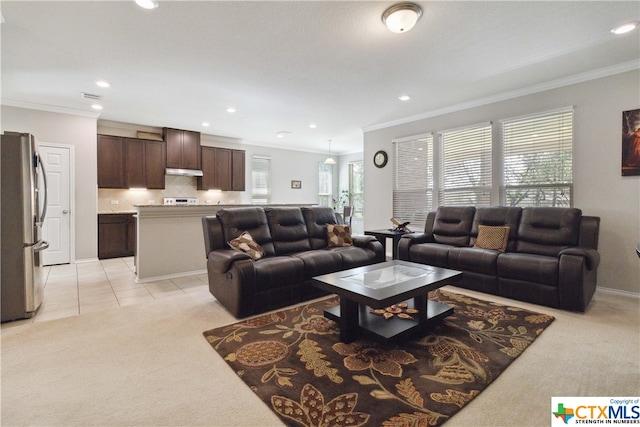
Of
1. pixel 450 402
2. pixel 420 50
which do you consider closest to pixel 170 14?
pixel 420 50

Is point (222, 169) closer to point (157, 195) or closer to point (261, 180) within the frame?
point (261, 180)

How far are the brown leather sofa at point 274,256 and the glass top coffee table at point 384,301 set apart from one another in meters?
0.65

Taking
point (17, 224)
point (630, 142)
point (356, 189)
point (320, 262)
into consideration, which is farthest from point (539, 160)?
point (17, 224)

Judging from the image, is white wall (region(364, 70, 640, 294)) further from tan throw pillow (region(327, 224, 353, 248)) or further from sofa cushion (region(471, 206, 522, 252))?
tan throw pillow (region(327, 224, 353, 248))

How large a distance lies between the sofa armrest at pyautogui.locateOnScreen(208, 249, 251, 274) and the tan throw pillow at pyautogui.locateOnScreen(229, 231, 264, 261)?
87 millimetres

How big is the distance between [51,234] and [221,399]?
5.32 meters

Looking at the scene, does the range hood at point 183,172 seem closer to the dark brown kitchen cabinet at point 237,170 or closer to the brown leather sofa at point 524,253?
the dark brown kitchen cabinet at point 237,170

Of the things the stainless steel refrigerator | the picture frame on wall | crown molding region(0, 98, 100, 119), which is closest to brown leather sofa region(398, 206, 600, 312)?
the picture frame on wall

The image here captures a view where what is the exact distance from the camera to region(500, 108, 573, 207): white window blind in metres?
3.96

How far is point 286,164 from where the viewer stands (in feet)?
28.6

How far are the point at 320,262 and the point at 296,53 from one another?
88.8 inches

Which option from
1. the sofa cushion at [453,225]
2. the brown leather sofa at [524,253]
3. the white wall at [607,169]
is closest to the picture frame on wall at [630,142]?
the white wall at [607,169]

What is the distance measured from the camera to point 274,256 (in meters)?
3.53

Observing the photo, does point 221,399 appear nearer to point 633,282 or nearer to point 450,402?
point 450,402
